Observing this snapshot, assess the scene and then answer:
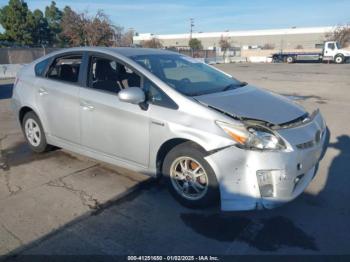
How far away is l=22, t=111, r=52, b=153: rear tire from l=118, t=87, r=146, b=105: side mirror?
206 cm

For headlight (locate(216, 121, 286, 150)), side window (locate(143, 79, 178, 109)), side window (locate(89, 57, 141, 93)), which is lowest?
headlight (locate(216, 121, 286, 150))

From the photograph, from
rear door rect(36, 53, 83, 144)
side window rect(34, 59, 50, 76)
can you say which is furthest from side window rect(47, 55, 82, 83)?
side window rect(34, 59, 50, 76)

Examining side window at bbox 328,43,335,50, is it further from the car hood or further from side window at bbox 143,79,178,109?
side window at bbox 143,79,178,109

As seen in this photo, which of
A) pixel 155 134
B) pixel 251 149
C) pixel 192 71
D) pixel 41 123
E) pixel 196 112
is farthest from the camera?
pixel 41 123

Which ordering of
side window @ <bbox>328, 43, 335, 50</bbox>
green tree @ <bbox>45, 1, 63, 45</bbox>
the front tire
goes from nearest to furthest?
the front tire
side window @ <bbox>328, 43, 335, 50</bbox>
green tree @ <bbox>45, 1, 63, 45</bbox>

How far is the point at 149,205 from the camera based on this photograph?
144 inches

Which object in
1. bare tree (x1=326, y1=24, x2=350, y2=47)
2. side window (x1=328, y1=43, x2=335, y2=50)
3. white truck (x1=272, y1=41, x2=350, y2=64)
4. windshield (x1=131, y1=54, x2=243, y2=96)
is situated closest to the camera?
windshield (x1=131, y1=54, x2=243, y2=96)

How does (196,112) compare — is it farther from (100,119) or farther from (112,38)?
(112,38)

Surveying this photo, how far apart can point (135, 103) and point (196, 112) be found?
28.6 inches

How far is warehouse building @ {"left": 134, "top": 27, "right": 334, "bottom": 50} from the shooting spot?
88688 mm

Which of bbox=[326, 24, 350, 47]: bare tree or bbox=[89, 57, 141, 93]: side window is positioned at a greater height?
bbox=[326, 24, 350, 47]: bare tree

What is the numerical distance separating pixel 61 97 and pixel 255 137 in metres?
2.73

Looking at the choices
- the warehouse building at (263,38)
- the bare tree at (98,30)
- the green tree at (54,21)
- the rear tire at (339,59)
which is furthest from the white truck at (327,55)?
the warehouse building at (263,38)

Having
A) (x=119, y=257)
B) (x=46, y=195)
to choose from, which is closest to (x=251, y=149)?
(x=119, y=257)
